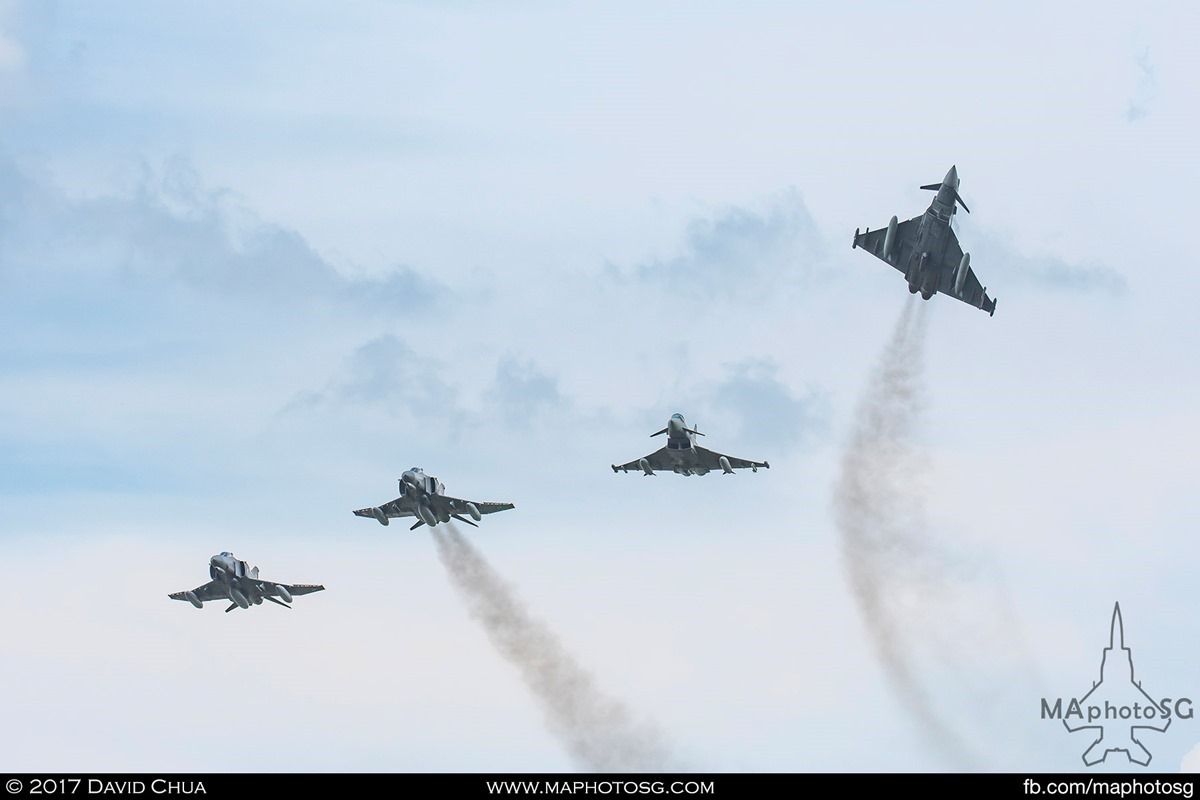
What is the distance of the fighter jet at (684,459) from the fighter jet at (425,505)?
12514 mm

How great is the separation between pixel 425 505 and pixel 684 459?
2099 centimetres

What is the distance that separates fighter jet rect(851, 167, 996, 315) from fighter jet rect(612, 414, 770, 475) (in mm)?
19392

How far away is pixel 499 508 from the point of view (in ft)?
539

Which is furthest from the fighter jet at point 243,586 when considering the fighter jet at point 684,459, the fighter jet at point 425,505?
the fighter jet at point 684,459

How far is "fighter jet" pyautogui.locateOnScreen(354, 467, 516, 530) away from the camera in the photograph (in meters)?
160

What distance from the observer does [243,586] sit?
165 metres

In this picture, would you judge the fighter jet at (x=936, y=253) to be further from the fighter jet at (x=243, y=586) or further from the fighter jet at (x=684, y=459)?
the fighter jet at (x=243, y=586)

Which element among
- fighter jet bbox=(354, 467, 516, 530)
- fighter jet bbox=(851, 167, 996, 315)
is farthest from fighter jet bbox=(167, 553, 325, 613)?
fighter jet bbox=(851, 167, 996, 315)

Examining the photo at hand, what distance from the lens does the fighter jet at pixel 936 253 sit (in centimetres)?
15770

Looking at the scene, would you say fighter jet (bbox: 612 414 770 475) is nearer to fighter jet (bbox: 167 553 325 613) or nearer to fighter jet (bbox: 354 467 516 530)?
fighter jet (bbox: 354 467 516 530)
